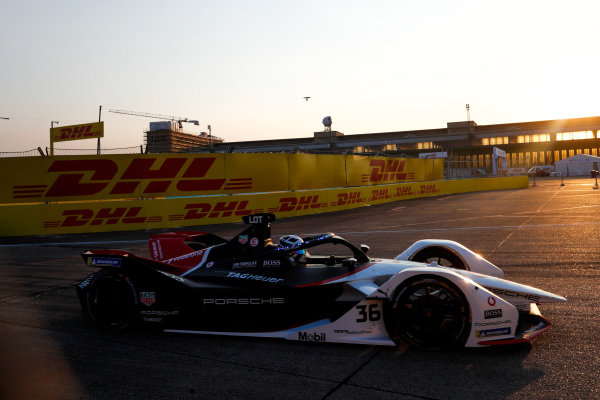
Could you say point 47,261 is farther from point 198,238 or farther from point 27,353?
point 27,353

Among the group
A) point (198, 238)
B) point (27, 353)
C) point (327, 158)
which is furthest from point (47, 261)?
point (327, 158)

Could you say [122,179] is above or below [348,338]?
above

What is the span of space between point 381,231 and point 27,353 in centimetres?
1008

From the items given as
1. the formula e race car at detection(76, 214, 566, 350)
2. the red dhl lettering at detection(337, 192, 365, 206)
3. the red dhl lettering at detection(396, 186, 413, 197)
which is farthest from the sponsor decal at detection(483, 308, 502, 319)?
the red dhl lettering at detection(396, 186, 413, 197)

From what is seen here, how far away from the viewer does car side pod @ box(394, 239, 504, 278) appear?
229 inches

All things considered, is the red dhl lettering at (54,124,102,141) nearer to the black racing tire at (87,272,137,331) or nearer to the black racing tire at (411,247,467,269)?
the black racing tire at (87,272,137,331)

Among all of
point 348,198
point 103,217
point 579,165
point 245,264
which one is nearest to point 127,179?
point 103,217

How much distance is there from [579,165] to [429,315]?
6633cm

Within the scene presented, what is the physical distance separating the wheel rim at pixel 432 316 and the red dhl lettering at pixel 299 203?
14.1 m

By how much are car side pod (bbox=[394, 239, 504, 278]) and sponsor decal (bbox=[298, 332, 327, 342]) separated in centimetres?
159

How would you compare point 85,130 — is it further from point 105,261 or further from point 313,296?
point 313,296

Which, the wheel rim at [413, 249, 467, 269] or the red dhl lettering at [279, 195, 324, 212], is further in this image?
the red dhl lettering at [279, 195, 324, 212]

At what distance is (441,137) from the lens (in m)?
81.8

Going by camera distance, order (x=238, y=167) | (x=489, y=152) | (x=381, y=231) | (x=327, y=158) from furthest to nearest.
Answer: (x=489, y=152) < (x=327, y=158) < (x=238, y=167) < (x=381, y=231)
